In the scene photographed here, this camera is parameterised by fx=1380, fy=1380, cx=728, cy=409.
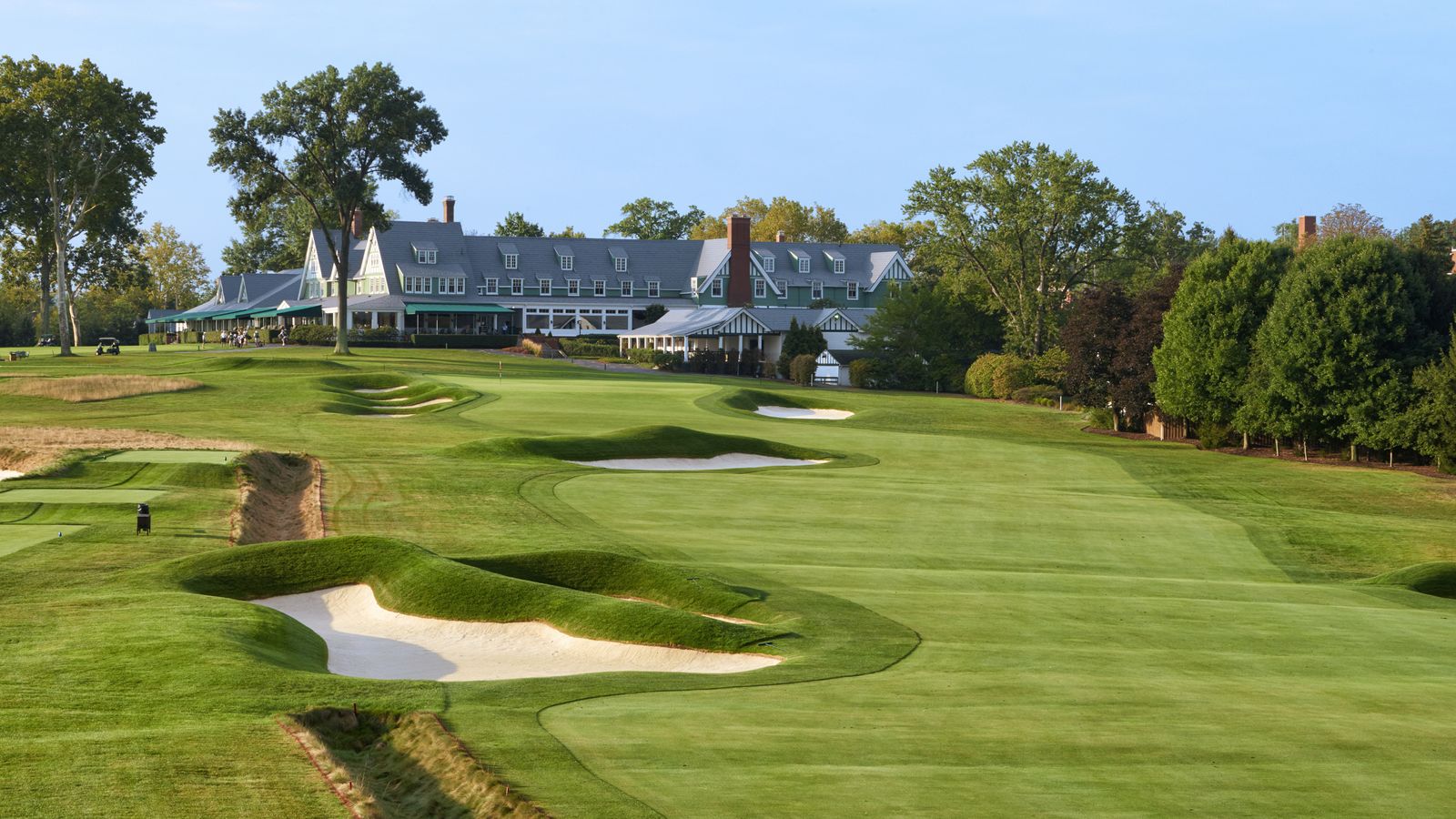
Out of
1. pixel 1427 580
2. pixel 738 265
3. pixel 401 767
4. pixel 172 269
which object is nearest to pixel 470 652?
pixel 401 767

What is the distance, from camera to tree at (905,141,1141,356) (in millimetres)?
86188

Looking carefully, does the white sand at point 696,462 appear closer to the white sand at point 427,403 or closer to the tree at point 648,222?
the white sand at point 427,403

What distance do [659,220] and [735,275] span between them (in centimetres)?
4499

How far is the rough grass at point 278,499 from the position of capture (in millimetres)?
23375

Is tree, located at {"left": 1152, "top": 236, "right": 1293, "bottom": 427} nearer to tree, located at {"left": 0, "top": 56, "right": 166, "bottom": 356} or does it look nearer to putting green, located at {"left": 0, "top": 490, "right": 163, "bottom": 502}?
putting green, located at {"left": 0, "top": 490, "right": 163, "bottom": 502}

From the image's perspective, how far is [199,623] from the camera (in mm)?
14977

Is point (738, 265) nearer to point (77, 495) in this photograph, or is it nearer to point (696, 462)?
point (696, 462)

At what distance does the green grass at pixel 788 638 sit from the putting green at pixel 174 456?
0.81m

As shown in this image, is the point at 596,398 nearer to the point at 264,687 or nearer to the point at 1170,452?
the point at 1170,452

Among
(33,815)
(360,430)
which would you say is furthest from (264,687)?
(360,430)

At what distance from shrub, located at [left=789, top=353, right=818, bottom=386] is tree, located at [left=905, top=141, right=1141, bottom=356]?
1124 centimetres

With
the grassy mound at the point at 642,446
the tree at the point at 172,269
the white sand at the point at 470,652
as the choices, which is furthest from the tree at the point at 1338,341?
the tree at the point at 172,269

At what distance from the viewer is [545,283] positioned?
383 ft

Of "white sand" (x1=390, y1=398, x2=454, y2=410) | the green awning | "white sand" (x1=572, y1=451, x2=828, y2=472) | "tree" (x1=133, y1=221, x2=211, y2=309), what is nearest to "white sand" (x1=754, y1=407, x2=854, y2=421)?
"white sand" (x1=390, y1=398, x2=454, y2=410)
